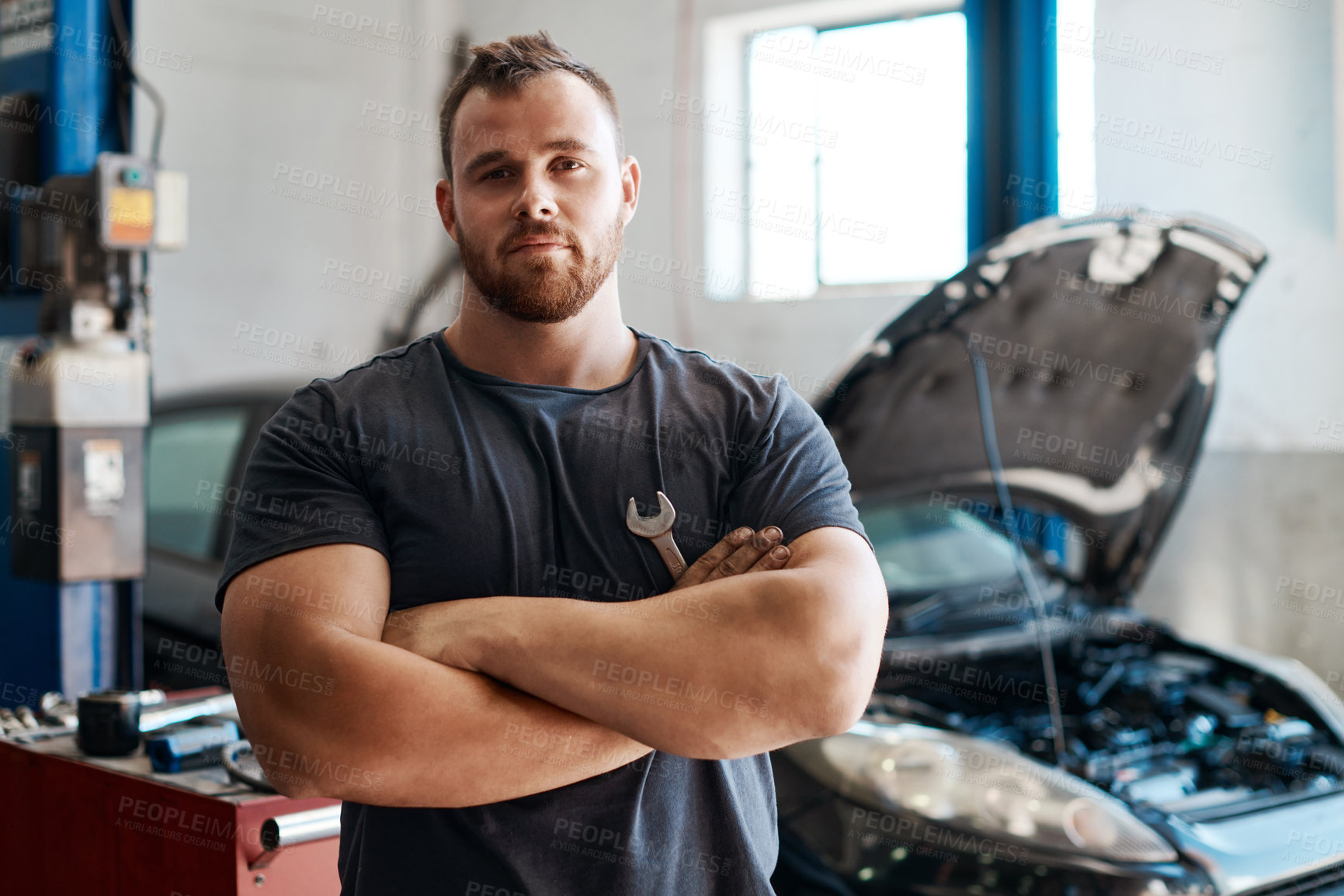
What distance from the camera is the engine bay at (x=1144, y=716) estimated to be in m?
2.24

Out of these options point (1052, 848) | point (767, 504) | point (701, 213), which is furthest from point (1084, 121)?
point (767, 504)

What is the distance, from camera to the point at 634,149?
18.9 ft

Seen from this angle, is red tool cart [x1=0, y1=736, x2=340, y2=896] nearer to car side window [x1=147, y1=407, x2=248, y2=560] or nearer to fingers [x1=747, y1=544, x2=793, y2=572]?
fingers [x1=747, y1=544, x2=793, y2=572]

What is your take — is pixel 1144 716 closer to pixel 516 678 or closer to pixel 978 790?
pixel 978 790

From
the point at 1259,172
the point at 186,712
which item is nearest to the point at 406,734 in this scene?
the point at 186,712

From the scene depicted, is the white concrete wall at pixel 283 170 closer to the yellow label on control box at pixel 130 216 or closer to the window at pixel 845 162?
the window at pixel 845 162

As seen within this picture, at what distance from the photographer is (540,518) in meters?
1.21

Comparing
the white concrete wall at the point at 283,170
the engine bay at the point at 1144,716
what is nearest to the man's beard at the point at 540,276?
the engine bay at the point at 1144,716

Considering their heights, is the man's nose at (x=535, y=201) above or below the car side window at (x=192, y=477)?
above

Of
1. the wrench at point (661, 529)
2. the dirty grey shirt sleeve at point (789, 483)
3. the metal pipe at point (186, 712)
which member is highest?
the dirty grey shirt sleeve at point (789, 483)

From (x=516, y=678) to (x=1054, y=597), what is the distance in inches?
84.3

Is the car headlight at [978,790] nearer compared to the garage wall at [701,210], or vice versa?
the car headlight at [978,790]

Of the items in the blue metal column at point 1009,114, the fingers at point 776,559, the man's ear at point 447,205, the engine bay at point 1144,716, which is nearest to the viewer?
the fingers at point 776,559

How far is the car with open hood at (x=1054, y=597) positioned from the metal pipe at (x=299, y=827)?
754 mm
